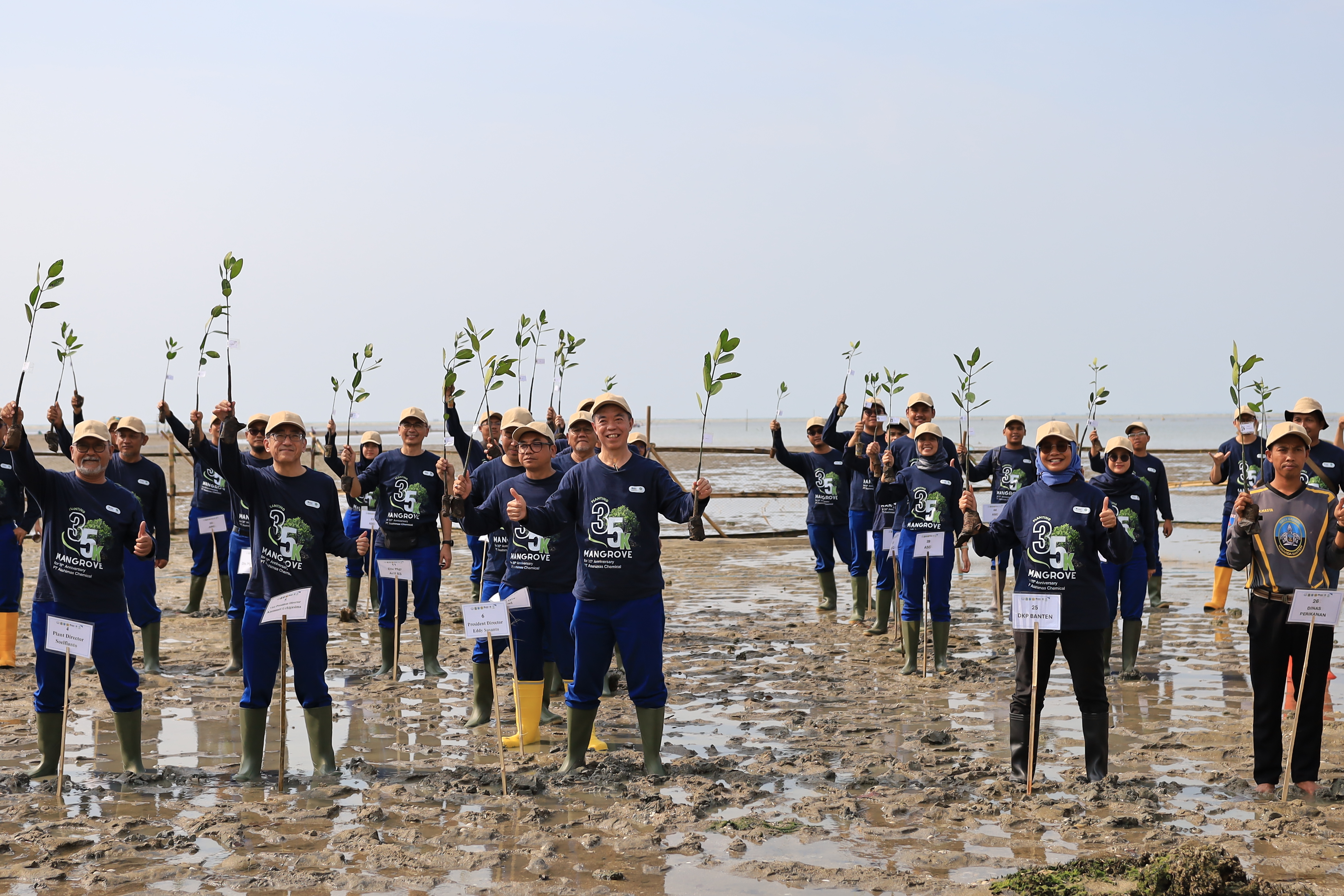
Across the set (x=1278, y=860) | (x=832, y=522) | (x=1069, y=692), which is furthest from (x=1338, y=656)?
(x=1278, y=860)

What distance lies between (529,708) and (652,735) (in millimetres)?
1108

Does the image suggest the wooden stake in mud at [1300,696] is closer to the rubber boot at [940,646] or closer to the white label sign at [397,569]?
the white label sign at [397,569]

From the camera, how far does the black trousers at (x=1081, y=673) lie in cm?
632

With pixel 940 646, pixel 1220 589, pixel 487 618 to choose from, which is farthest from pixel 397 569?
pixel 1220 589

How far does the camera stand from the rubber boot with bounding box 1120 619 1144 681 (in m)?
9.06

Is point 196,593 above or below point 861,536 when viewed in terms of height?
below

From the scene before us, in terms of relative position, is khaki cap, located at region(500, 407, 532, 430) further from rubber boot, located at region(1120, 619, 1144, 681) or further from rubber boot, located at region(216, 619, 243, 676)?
rubber boot, located at region(1120, 619, 1144, 681)

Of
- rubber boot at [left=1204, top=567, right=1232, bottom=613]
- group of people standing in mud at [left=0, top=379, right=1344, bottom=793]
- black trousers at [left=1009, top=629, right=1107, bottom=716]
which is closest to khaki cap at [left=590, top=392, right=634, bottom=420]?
group of people standing in mud at [left=0, top=379, right=1344, bottom=793]

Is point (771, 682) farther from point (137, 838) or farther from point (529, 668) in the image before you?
point (137, 838)

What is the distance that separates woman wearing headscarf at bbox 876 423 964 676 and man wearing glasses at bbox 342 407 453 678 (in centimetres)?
365

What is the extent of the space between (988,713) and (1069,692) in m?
0.99

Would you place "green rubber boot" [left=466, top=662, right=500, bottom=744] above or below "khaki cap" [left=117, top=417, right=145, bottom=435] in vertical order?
below

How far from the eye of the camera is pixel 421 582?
920 cm

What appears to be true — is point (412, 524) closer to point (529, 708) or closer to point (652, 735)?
point (529, 708)
